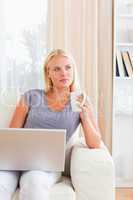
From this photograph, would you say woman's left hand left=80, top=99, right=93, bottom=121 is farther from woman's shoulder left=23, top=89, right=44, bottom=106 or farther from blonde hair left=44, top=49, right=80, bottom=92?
woman's shoulder left=23, top=89, right=44, bottom=106

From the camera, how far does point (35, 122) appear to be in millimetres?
2262

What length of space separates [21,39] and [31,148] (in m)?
1.40

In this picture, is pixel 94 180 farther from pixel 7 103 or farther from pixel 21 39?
pixel 21 39

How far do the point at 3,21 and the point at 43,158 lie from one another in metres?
1.48

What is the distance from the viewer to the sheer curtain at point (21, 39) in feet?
9.95

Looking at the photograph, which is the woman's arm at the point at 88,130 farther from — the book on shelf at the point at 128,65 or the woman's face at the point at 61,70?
the book on shelf at the point at 128,65

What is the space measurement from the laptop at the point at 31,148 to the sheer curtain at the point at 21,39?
1.23m

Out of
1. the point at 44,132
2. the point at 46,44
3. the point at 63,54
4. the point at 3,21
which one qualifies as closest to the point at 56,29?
the point at 46,44

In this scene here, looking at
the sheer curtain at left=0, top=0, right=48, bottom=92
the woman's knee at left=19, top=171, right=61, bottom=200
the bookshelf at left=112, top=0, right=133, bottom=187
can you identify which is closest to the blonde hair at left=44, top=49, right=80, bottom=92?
the woman's knee at left=19, top=171, right=61, bottom=200

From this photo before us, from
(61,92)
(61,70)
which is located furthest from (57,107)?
(61,70)

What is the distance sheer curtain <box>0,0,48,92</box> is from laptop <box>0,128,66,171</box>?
1.23 meters

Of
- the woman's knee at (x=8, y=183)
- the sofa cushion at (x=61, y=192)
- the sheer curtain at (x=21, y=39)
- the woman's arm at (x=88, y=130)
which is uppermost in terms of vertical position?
the sheer curtain at (x=21, y=39)

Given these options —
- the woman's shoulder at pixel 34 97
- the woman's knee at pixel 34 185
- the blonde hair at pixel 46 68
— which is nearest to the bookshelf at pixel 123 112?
the blonde hair at pixel 46 68

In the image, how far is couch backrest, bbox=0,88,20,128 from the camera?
8.64 feet
